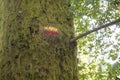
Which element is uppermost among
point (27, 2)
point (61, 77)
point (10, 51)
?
point (27, 2)

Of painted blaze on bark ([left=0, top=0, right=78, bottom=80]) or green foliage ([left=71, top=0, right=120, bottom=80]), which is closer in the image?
painted blaze on bark ([left=0, top=0, right=78, bottom=80])

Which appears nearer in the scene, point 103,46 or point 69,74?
point 69,74

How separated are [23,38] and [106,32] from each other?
2250 millimetres

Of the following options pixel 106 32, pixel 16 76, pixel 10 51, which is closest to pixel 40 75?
pixel 16 76

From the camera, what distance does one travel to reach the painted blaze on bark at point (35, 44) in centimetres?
132

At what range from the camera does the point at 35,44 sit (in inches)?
54.0

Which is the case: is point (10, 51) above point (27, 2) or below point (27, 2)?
below

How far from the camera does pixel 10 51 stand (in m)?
1.38

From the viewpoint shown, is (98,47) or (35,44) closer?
(35,44)

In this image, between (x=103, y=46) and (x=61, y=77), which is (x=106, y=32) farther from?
(x=61, y=77)

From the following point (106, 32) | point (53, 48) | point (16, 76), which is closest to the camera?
point (16, 76)

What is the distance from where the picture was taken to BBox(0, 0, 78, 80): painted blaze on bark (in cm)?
132

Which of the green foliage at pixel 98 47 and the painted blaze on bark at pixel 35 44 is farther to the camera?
the green foliage at pixel 98 47

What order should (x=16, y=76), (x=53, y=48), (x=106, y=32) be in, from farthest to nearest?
(x=106, y=32) < (x=53, y=48) < (x=16, y=76)
